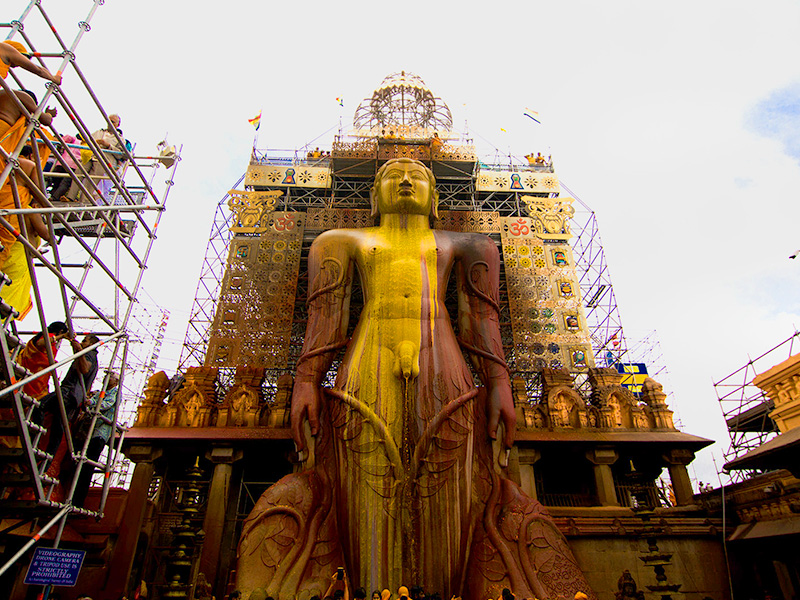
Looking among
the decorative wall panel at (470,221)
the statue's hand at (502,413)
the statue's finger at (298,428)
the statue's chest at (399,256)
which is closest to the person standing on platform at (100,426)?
the statue's finger at (298,428)

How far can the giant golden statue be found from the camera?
17.6 feet

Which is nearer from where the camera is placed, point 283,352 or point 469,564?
point 469,564

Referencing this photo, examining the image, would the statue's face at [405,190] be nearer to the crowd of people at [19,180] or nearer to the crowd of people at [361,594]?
the crowd of people at [19,180]

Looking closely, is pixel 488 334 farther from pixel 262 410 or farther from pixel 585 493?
pixel 585 493

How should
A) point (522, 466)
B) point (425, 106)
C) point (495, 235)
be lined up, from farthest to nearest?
point (425, 106)
point (495, 235)
point (522, 466)

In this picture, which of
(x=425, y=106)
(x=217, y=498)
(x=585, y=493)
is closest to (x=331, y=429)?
(x=217, y=498)

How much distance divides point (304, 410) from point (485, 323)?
2626mm

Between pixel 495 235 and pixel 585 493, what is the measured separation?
7.59 m

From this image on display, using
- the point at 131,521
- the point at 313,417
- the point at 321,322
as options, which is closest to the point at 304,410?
the point at 313,417

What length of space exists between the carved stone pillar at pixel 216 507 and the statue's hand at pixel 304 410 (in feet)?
16.5

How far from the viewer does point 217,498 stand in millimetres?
10531

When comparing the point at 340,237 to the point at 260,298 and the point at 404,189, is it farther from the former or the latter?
the point at 260,298

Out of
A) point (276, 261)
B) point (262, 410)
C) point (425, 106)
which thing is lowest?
point (262, 410)

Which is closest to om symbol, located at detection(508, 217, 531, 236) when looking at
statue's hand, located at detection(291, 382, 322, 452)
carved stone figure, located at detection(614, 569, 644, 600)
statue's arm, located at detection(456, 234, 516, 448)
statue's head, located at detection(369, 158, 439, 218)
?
statue's head, located at detection(369, 158, 439, 218)
